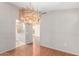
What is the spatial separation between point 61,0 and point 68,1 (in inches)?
5.3

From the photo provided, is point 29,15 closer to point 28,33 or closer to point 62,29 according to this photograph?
point 28,33

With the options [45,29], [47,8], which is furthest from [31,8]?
[45,29]

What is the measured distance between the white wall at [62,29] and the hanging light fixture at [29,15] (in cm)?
16

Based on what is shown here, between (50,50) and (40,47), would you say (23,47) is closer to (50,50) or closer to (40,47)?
(40,47)

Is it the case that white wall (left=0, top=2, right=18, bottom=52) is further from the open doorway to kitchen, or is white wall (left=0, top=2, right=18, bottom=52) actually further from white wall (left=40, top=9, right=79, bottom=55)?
white wall (left=40, top=9, right=79, bottom=55)

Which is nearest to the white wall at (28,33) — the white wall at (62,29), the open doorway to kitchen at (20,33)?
the open doorway to kitchen at (20,33)

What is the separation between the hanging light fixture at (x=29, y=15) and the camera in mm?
1894

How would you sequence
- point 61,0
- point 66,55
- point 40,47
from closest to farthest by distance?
point 61,0 → point 66,55 → point 40,47

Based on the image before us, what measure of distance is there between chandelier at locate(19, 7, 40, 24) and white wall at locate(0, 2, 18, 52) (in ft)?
0.40

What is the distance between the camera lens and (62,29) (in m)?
1.95

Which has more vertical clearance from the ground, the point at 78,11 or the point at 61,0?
the point at 61,0

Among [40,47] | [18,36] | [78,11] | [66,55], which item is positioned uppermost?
[78,11]

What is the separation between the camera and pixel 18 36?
6.37 feet

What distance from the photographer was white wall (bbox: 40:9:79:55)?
6.21 feet
